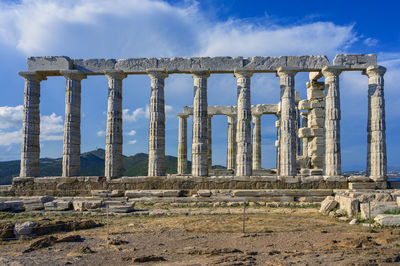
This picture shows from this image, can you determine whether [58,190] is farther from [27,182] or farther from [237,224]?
[237,224]

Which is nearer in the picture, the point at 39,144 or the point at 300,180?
the point at 300,180

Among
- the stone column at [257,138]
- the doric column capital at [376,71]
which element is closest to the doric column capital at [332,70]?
the doric column capital at [376,71]

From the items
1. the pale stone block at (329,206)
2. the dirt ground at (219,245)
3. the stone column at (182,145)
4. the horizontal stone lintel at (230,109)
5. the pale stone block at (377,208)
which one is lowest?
the dirt ground at (219,245)

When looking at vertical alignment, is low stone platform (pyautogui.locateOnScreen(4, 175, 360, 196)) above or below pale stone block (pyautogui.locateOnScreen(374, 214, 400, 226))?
above

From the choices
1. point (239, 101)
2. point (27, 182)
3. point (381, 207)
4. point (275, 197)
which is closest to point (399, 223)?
point (381, 207)

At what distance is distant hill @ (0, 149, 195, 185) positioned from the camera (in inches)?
2685

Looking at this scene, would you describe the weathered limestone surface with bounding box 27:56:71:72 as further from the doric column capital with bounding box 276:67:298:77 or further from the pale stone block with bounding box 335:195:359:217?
the pale stone block with bounding box 335:195:359:217

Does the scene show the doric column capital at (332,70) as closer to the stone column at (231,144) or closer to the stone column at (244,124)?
the stone column at (244,124)

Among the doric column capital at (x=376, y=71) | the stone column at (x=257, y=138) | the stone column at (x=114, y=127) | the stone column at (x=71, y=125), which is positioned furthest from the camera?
the stone column at (x=257, y=138)

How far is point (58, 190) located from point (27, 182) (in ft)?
7.77

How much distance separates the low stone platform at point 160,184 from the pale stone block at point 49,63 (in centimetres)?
783

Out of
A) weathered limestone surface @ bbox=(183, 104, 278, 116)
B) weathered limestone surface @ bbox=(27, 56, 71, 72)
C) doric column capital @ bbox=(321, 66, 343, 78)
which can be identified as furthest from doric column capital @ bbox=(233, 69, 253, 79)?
weathered limestone surface @ bbox=(183, 104, 278, 116)

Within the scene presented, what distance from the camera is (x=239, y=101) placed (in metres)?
23.0

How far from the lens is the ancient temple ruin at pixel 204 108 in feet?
72.4
